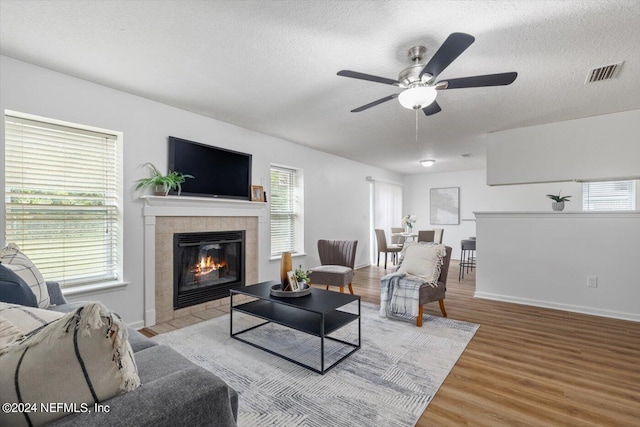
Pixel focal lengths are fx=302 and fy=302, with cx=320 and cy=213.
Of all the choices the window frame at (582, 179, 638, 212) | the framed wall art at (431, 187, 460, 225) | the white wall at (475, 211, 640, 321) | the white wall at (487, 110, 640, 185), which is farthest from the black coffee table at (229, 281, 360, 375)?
the framed wall art at (431, 187, 460, 225)

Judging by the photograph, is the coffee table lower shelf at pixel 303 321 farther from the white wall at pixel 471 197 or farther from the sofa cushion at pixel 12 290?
the white wall at pixel 471 197

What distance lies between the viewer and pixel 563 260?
12.7ft

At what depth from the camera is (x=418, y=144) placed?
519 cm

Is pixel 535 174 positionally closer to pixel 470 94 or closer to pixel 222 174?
pixel 470 94

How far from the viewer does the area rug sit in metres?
1.81

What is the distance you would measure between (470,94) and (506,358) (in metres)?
2.51

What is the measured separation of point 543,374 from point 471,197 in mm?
6270

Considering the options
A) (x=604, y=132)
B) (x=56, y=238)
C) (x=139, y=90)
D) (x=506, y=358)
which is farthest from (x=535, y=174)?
(x=56, y=238)

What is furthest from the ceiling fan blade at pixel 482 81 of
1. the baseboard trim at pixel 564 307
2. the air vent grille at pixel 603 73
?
the baseboard trim at pixel 564 307

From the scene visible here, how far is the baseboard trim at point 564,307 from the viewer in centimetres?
349

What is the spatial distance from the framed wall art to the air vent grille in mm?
5483

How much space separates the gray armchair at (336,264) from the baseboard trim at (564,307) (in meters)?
1.90

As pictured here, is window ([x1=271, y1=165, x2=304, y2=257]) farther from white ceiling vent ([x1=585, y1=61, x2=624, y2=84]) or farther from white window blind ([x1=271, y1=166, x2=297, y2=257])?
white ceiling vent ([x1=585, y1=61, x2=624, y2=84])

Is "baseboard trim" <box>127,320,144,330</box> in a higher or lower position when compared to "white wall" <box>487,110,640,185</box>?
lower
